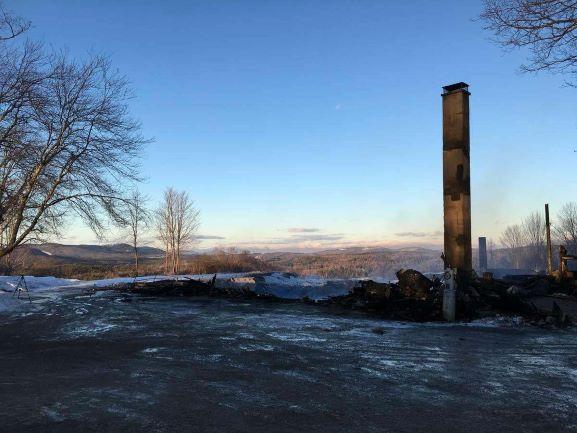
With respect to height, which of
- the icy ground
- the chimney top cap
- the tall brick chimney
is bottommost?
the icy ground

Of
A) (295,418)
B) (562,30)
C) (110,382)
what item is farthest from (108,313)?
(562,30)

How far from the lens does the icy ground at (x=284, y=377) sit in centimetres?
434

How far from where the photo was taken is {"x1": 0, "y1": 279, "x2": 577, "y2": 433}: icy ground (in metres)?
4.34

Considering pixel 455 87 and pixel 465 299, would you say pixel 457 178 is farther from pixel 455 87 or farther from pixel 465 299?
pixel 465 299

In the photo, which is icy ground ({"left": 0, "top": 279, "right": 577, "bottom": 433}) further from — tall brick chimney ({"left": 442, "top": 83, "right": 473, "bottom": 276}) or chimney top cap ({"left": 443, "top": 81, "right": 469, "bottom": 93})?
chimney top cap ({"left": 443, "top": 81, "right": 469, "bottom": 93})

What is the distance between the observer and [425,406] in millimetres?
4781

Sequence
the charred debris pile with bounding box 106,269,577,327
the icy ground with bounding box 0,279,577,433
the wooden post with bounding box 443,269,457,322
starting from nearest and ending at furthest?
the icy ground with bounding box 0,279,577,433 < the wooden post with bounding box 443,269,457,322 < the charred debris pile with bounding box 106,269,577,327

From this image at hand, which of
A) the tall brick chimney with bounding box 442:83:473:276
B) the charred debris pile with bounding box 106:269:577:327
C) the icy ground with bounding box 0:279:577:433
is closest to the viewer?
the icy ground with bounding box 0:279:577:433

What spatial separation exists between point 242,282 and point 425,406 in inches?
701

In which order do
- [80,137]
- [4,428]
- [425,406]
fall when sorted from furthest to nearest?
[80,137]
[425,406]
[4,428]

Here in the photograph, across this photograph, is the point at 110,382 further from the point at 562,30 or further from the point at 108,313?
the point at 562,30

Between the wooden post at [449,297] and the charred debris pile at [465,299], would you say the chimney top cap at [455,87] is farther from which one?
the wooden post at [449,297]

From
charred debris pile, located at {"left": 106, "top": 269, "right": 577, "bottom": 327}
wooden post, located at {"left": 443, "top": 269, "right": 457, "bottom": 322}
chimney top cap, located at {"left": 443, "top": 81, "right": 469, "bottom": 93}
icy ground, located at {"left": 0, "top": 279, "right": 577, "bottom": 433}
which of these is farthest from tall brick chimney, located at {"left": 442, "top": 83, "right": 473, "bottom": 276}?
icy ground, located at {"left": 0, "top": 279, "right": 577, "bottom": 433}

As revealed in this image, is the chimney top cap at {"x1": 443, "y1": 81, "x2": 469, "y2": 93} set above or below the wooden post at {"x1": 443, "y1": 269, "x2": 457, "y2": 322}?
above
